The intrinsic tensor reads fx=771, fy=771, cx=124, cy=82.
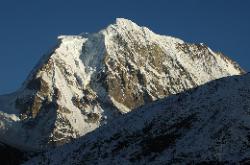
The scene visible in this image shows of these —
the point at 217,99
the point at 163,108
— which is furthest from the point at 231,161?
the point at 163,108

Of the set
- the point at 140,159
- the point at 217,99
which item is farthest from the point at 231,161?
the point at 217,99

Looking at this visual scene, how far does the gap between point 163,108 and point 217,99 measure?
636 centimetres

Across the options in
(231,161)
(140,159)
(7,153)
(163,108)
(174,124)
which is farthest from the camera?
(7,153)

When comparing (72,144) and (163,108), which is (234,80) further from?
(72,144)

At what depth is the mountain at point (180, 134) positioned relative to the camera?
53125 mm

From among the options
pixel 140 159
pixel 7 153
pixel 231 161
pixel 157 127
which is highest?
pixel 7 153

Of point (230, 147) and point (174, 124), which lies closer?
point (230, 147)

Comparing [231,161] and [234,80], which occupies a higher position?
[234,80]

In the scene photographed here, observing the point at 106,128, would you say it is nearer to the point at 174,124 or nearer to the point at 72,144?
the point at 72,144

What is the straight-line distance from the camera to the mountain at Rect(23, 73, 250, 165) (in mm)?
53125

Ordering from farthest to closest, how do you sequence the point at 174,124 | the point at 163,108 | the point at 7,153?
the point at 7,153, the point at 163,108, the point at 174,124

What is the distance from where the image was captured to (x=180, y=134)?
58.8m

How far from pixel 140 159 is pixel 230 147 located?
7734 millimetres

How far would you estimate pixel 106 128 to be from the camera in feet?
228
